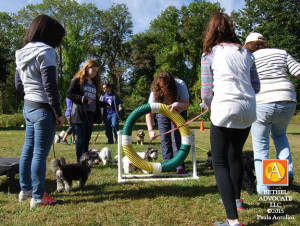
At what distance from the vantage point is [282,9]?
1434 cm

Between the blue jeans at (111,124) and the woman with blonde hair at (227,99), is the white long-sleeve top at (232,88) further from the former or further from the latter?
the blue jeans at (111,124)

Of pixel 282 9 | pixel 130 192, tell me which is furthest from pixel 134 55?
pixel 130 192

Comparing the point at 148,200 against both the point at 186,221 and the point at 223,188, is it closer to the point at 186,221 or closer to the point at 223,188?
the point at 186,221

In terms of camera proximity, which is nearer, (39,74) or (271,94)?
(39,74)

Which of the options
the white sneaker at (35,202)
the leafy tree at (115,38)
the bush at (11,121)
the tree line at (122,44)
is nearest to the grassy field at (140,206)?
the white sneaker at (35,202)

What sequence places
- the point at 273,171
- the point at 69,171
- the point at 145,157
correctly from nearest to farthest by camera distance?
the point at 273,171 < the point at 69,171 < the point at 145,157

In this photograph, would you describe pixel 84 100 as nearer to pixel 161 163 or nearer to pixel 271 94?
pixel 161 163

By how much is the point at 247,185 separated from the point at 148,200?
1189mm

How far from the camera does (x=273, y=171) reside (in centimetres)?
297

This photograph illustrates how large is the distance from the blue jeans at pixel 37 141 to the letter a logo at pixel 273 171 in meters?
2.40

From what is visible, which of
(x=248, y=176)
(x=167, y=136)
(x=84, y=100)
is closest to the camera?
(x=248, y=176)

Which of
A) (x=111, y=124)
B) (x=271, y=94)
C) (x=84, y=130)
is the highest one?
(x=271, y=94)

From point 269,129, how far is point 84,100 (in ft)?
8.68

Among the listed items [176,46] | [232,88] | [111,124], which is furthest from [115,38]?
[232,88]
